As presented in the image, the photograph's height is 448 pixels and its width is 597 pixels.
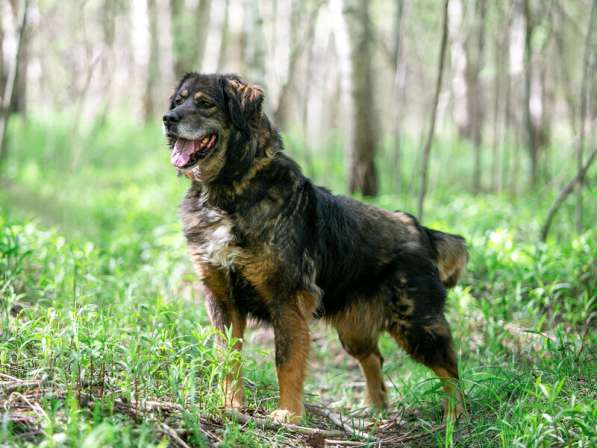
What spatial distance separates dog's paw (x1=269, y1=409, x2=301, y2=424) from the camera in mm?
4102

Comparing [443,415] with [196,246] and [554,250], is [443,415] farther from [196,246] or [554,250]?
[554,250]

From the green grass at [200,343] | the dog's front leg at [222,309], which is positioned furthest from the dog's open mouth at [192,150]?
the green grass at [200,343]

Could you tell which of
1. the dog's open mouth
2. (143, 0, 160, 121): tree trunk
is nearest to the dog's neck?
the dog's open mouth

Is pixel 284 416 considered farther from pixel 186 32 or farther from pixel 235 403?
pixel 186 32

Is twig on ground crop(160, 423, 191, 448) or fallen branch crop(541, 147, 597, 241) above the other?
fallen branch crop(541, 147, 597, 241)

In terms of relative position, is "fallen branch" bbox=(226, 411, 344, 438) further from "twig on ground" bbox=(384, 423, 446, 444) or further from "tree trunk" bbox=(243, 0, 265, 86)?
"tree trunk" bbox=(243, 0, 265, 86)

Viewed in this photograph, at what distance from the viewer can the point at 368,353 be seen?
5.39 m

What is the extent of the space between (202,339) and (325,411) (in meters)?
1.19

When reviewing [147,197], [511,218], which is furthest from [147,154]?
[511,218]

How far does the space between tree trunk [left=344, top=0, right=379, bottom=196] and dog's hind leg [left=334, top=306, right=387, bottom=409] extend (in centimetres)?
576

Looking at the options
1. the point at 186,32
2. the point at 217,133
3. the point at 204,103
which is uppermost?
the point at 186,32

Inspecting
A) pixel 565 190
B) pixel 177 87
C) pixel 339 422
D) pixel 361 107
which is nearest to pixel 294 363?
pixel 339 422

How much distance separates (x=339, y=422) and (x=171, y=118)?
7.53 ft

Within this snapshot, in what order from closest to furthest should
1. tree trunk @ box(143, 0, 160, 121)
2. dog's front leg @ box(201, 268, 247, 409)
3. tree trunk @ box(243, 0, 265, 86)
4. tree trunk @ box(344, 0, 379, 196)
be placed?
dog's front leg @ box(201, 268, 247, 409) → tree trunk @ box(243, 0, 265, 86) → tree trunk @ box(344, 0, 379, 196) → tree trunk @ box(143, 0, 160, 121)
